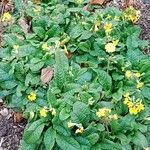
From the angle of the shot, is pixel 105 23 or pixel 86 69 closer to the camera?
pixel 86 69

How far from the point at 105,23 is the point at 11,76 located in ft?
3.35

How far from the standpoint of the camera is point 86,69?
156 inches

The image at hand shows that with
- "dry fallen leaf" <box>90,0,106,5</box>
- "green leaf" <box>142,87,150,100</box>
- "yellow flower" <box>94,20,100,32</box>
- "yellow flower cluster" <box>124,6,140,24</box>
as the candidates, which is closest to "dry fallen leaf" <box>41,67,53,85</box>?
"yellow flower" <box>94,20,100,32</box>

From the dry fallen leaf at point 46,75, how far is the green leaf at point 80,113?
492 mm

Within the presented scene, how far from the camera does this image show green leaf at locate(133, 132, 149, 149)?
3555 millimetres

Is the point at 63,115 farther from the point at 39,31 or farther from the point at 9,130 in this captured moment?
the point at 39,31

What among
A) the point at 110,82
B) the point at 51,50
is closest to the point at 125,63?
the point at 110,82

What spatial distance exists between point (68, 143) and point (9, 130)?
69 centimetres

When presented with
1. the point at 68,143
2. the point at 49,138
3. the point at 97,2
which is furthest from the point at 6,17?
the point at 68,143

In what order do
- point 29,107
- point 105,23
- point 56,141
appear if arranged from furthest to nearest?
point 105,23
point 29,107
point 56,141

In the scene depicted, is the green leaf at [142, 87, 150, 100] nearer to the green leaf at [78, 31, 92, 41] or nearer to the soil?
the green leaf at [78, 31, 92, 41]

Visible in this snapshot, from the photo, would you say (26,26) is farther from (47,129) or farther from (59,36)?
(47,129)

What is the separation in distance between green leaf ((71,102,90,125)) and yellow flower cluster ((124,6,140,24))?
47.1 inches

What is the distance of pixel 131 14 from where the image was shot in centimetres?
435
